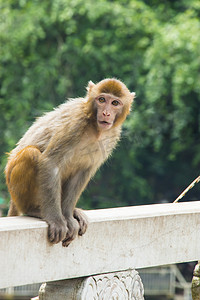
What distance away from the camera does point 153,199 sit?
17.8 m

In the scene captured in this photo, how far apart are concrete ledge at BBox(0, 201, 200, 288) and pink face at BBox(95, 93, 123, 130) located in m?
0.72

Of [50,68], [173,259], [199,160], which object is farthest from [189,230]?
[199,160]

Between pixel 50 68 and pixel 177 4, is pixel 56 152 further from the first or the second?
pixel 177 4

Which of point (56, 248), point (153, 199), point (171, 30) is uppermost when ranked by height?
point (171, 30)

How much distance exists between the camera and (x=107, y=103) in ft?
12.7

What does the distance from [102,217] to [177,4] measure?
43.7 feet

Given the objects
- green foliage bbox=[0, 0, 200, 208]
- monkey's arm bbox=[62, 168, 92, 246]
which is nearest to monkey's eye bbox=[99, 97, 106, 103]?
monkey's arm bbox=[62, 168, 92, 246]

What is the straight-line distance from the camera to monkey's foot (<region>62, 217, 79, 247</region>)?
2.97 metres

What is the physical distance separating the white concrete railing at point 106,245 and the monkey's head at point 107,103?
739mm

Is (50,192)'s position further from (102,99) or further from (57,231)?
(102,99)

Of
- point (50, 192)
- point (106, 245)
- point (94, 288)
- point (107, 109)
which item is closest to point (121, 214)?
point (106, 245)

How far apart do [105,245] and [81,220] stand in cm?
34

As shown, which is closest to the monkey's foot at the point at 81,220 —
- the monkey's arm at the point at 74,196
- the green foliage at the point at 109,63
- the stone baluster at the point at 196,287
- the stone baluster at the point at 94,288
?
the monkey's arm at the point at 74,196

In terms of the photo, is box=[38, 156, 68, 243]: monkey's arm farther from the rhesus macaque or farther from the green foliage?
the green foliage
